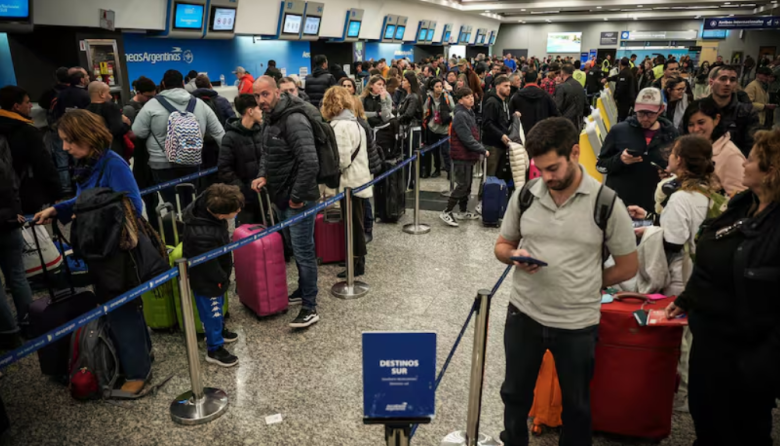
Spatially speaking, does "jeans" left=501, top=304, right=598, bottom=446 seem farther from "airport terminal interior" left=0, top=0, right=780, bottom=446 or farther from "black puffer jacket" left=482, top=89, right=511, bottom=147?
"black puffer jacket" left=482, top=89, right=511, bottom=147

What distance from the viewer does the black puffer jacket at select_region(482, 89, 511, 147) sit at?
6617 millimetres

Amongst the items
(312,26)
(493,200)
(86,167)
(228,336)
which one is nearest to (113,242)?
(86,167)

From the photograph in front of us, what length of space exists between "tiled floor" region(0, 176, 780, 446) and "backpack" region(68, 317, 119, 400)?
9 centimetres

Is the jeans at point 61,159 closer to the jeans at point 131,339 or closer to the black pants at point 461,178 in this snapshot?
the jeans at point 131,339

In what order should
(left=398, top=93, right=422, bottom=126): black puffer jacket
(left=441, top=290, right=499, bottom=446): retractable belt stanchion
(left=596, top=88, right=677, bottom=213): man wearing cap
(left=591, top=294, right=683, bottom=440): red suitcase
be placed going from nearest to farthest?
(left=441, top=290, right=499, bottom=446): retractable belt stanchion
(left=591, top=294, right=683, bottom=440): red suitcase
(left=596, top=88, right=677, bottom=213): man wearing cap
(left=398, top=93, right=422, bottom=126): black puffer jacket

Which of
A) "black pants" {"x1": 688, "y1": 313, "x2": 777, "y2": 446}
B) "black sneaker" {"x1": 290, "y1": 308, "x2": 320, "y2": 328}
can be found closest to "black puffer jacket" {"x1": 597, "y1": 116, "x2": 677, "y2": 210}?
"black pants" {"x1": 688, "y1": 313, "x2": 777, "y2": 446}

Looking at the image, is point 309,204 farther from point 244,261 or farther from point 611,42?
point 611,42

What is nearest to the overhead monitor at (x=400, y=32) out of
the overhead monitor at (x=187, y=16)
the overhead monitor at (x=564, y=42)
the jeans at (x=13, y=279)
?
the overhead monitor at (x=187, y=16)

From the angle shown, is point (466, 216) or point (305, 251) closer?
point (305, 251)

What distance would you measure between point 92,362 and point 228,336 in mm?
977

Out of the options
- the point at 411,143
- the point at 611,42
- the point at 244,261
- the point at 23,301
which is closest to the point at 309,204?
the point at 244,261

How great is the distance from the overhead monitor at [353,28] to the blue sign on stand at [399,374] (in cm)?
1592

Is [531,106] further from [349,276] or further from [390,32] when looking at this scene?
[390,32]

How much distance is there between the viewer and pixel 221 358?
3768 millimetres
